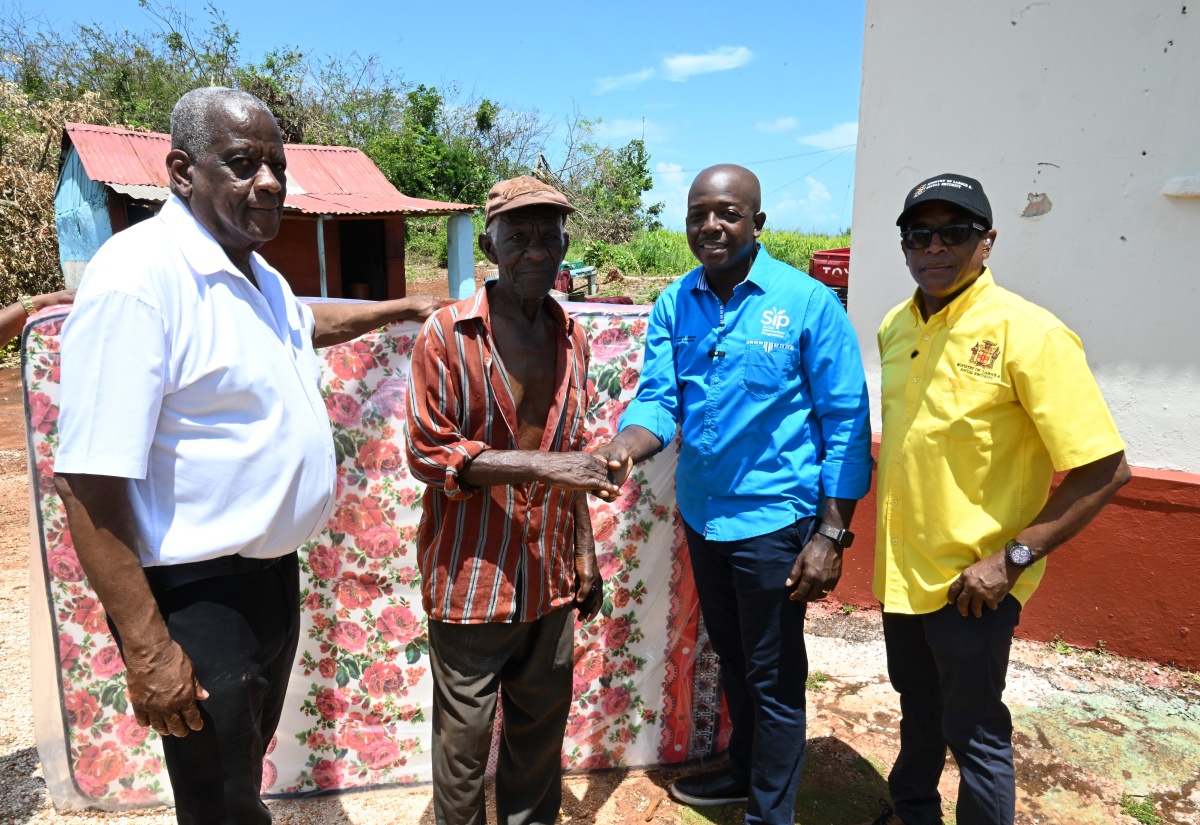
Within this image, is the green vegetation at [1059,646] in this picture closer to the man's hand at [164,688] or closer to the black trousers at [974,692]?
the black trousers at [974,692]

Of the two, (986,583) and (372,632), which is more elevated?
(986,583)

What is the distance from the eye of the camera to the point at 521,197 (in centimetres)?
198

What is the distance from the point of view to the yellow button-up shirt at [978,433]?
6.46ft

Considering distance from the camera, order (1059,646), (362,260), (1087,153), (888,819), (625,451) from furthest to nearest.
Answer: (362,260) < (1059,646) < (1087,153) < (888,819) < (625,451)

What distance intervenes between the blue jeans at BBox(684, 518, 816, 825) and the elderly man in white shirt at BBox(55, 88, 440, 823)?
1.24 meters

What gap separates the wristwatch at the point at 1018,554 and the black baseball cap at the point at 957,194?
2.75ft

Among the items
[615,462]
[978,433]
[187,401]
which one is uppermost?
[187,401]

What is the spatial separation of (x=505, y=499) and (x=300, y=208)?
11.2 metres

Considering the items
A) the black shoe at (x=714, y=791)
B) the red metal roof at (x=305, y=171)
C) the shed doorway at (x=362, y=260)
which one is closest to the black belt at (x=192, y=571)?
the black shoe at (x=714, y=791)

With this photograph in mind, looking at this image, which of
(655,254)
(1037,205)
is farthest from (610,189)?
(1037,205)

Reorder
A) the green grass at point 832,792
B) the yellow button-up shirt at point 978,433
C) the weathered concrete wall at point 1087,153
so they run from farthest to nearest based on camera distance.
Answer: the weathered concrete wall at point 1087,153
the green grass at point 832,792
the yellow button-up shirt at point 978,433

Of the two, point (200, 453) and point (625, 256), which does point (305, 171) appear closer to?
point (625, 256)

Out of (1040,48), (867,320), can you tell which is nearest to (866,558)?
(867,320)

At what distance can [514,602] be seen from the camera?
7.07 ft
